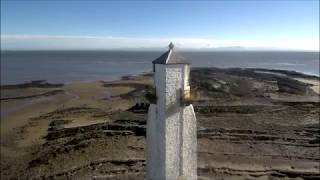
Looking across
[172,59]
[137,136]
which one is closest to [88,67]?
[137,136]

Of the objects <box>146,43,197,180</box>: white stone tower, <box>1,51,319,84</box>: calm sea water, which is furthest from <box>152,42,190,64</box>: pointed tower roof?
<box>1,51,319,84</box>: calm sea water

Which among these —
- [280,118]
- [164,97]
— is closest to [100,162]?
[164,97]

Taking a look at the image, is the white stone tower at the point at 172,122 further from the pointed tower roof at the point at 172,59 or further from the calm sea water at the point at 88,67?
the calm sea water at the point at 88,67

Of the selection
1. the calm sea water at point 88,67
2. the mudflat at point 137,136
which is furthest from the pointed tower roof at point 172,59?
the calm sea water at point 88,67

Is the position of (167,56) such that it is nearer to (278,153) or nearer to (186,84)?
(186,84)

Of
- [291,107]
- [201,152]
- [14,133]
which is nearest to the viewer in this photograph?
[201,152]

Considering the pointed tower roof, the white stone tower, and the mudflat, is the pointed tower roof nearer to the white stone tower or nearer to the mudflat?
the white stone tower
